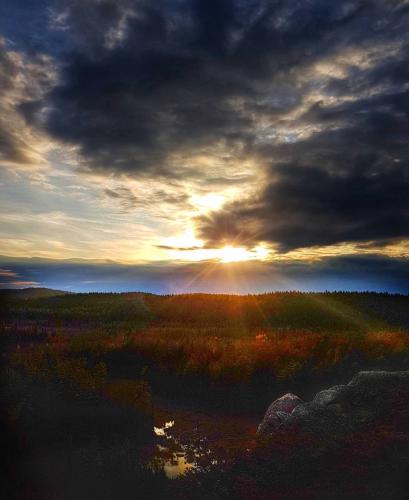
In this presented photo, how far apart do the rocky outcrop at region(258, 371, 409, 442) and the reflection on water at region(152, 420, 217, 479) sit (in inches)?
69.6

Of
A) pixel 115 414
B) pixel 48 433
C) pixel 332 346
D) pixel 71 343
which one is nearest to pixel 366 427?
pixel 115 414

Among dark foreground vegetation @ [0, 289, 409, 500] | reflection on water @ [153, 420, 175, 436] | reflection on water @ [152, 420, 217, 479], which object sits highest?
dark foreground vegetation @ [0, 289, 409, 500]

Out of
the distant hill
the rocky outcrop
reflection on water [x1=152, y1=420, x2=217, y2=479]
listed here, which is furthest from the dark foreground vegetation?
the distant hill

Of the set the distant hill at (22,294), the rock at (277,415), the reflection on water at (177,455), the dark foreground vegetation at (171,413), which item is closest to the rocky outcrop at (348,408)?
the rock at (277,415)

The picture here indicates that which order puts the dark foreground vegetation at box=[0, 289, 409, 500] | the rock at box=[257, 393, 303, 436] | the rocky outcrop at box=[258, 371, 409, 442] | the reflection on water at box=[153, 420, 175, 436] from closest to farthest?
the dark foreground vegetation at box=[0, 289, 409, 500], the rocky outcrop at box=[258, 371, 409, 442], the rock at box=[257, 393, 303, 436], the reflection on water at box=[153, 420, 175, 436]

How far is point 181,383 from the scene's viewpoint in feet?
52.2

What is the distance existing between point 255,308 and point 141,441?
93.4ft

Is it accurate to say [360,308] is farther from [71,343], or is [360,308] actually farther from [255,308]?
[71,343]

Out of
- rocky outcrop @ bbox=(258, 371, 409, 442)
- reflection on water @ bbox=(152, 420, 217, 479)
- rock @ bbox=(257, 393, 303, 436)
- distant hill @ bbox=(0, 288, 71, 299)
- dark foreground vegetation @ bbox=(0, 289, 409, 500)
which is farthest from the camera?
distant hill @ bbox=(0, 288, 71, 299)

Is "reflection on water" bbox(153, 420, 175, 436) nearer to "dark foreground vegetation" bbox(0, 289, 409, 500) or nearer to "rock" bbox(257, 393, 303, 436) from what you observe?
"dark foreground vegetation" bbox(0, 289, 409, 500)

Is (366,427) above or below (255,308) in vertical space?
below

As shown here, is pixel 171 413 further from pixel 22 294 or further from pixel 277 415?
pixel 22 294

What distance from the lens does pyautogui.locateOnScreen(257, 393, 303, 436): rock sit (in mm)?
11029

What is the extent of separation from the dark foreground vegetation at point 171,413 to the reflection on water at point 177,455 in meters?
0.17
